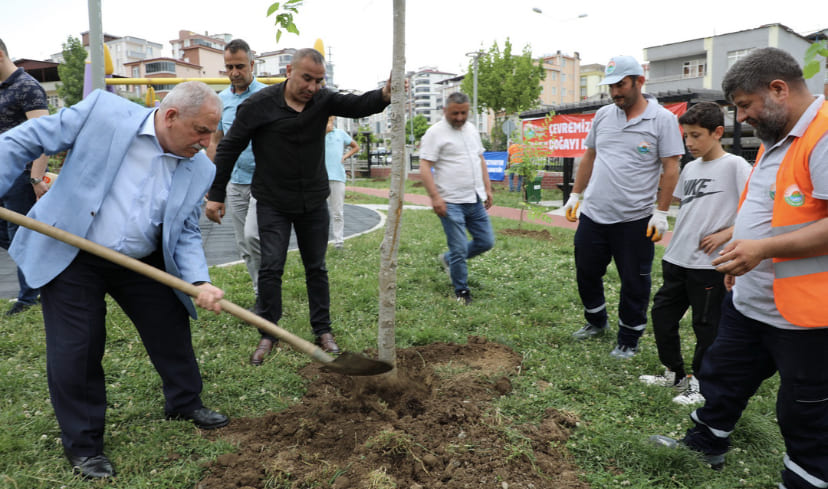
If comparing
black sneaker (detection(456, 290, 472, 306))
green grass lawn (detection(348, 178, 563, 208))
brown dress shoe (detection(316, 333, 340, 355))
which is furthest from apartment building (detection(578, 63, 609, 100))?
brown dress shoe (detection(316, 333, 340, 355))

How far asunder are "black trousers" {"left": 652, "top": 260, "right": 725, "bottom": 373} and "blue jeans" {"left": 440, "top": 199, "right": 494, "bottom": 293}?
83.5 inches

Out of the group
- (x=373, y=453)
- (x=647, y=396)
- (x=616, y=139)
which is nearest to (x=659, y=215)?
(x=616, y=139)

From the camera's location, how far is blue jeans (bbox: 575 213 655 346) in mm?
3906

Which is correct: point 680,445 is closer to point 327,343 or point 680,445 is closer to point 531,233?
point 327,343

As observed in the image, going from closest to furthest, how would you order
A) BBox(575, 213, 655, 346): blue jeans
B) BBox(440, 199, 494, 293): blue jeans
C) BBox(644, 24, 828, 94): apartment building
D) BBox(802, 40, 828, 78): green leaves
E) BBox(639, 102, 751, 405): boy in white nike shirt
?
BBox(802, 40, 828, 78): green leaves < BBox(639, 102, 751, 405): boy in white nike shirt < BBox(575, 213, 655, 346): blue jeans < BBox(440, 199, 494, 293): blue jeans < BBox(644, 24, 828, 94): apartment building

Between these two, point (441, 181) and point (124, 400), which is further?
point (441, 181)

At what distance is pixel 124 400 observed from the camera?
3252 millimetres

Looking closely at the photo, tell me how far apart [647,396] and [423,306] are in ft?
7.25

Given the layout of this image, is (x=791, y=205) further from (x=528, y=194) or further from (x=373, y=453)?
(x=528, y=194)

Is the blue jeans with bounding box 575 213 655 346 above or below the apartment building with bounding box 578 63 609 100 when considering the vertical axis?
below

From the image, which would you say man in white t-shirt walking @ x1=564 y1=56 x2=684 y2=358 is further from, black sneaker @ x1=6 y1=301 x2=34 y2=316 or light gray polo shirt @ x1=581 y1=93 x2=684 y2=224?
black sneaker @ x1=6 y1=301 x2=34 y2=316

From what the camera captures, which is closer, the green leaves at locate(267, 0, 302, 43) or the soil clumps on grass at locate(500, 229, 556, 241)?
the green leaves at locate(267, 0, 302, 43)

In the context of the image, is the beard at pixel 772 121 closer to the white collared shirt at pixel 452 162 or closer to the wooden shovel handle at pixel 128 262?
the wooden shovel handle at pixel 128 262

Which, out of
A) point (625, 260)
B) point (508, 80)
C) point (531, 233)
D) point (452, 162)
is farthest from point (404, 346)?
point (508, 80)
